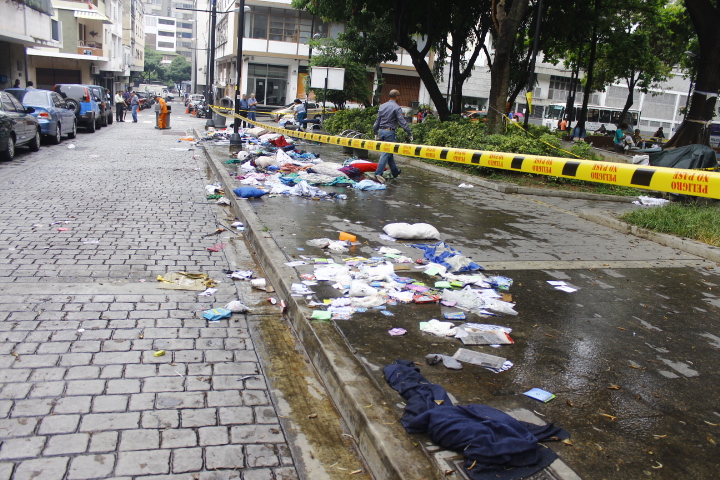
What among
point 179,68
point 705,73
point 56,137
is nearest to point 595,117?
point 705,73

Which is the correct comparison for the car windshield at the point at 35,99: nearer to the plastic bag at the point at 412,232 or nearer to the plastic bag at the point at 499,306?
the plastic bag at the point at 412,232

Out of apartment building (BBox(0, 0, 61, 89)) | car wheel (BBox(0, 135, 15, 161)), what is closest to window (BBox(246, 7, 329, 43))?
apartment building (BBox(0, 0, 61, 89))

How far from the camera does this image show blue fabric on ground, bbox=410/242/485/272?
646 cm

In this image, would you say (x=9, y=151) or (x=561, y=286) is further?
(x=9, y=151)

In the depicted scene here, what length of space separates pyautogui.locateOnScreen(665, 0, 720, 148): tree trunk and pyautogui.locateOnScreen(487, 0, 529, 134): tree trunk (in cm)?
494

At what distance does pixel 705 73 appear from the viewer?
16.1 metres

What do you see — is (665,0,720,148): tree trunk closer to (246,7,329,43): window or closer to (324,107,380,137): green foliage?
(324,107,380,137): green foliage

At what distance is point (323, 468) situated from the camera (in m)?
3.12

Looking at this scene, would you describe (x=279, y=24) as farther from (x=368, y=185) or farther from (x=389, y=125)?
(x=368, y=185)

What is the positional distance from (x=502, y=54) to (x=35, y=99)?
48.1 feet

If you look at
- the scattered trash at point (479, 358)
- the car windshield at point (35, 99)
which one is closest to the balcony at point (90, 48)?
the car windshield at point (35, 99)

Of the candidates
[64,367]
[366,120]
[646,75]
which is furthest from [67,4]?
[64,367]

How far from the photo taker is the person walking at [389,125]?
1294 cm

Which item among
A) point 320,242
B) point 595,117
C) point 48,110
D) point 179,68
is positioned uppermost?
point 179,68
